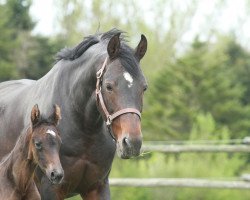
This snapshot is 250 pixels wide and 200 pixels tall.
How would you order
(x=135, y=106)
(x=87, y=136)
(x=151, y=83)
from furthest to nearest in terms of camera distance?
1. (x=151, y=83)
2. (x=87, y=136)
3. (x=135, y=106)

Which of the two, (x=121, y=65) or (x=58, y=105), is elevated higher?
(x=121, y=65)

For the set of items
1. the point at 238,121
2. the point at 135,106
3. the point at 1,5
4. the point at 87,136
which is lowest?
the point at 238,121

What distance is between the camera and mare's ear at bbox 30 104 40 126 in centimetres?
458

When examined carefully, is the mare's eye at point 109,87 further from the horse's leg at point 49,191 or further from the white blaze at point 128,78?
the horse's leg at point 49,191

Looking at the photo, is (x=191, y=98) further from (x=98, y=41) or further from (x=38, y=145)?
(x=38, y=145)

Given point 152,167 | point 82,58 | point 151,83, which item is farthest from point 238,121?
point 82,58

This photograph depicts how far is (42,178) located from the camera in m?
4.80

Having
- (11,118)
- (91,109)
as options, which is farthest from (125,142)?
(11,118)

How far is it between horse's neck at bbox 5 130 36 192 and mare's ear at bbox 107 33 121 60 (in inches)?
35.2

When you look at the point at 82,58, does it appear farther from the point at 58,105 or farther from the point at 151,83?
the point at 151,83

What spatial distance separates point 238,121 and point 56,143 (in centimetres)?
1544

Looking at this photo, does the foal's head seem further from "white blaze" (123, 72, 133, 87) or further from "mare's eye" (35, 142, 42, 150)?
"white blaze" (123, 72, 133, 87)

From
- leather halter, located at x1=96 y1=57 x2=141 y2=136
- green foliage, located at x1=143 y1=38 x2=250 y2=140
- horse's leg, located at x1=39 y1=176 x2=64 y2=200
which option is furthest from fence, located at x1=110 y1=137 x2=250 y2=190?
green foliage, located at x1=143 y1=38 x2=250 y2=140

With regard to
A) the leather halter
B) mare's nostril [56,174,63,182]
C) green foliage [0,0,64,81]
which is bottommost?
green foliage [0,0,64,81]
